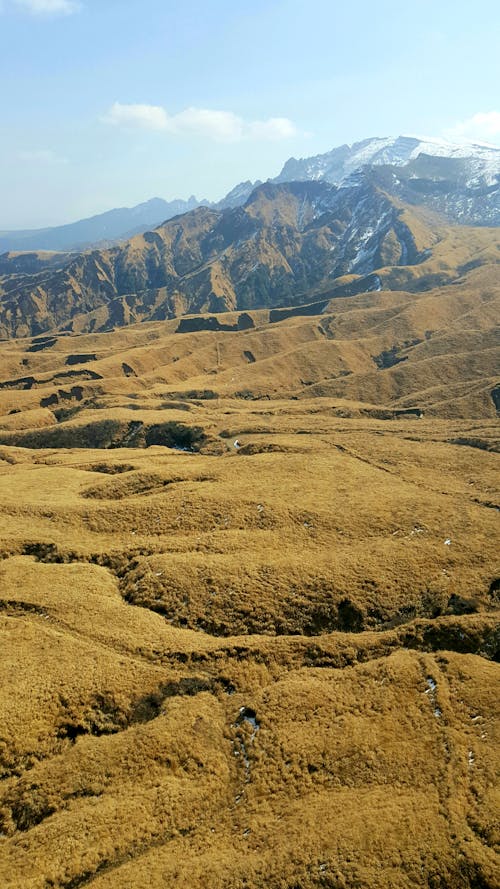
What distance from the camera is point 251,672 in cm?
4397

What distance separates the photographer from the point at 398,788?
111 feet

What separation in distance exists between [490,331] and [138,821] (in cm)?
19074

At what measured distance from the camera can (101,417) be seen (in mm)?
137125

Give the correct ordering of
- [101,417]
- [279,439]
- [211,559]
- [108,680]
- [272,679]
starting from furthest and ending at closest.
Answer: [101,417], [279,439], [211,559], [272,679], [108,680]

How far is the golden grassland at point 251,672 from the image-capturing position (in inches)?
1164

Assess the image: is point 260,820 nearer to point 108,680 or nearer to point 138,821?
point 138,821

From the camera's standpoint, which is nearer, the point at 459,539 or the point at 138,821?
the point at 138,821

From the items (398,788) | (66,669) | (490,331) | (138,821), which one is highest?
(490,331)

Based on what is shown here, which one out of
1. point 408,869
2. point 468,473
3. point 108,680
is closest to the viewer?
point 408,869

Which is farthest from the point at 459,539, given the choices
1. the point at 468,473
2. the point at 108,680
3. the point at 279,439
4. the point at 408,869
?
the point at 279,439

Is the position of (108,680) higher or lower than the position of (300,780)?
higher

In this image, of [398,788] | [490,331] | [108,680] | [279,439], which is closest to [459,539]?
[398,788]

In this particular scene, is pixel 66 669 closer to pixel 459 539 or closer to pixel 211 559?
pixel 211 559

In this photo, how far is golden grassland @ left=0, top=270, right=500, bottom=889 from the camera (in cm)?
2956
